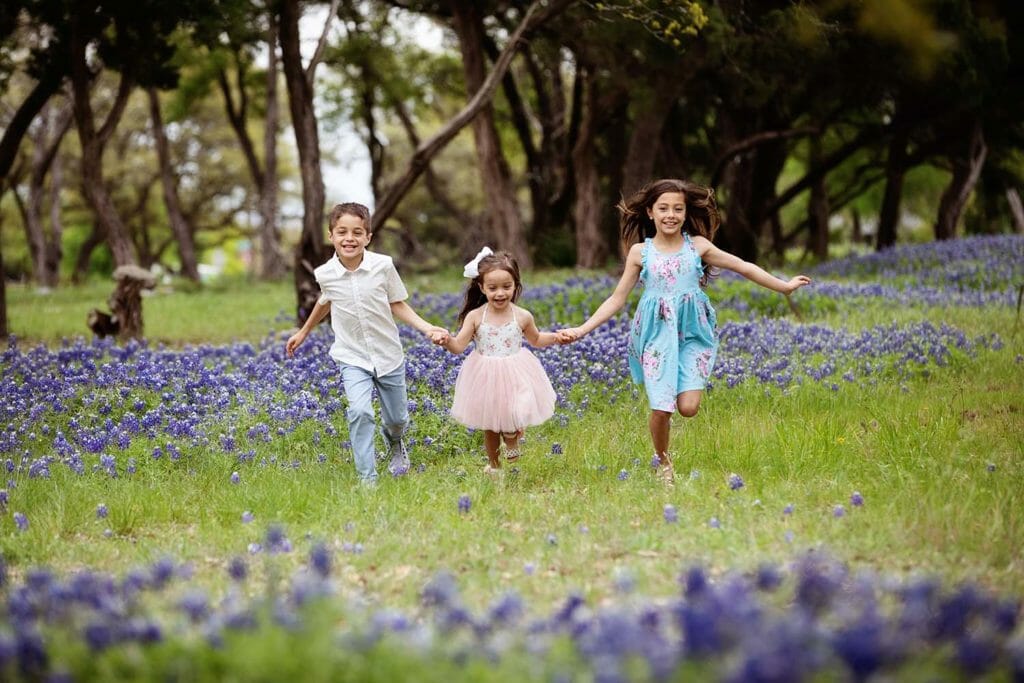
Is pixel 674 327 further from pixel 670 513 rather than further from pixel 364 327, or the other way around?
pixel 364 327

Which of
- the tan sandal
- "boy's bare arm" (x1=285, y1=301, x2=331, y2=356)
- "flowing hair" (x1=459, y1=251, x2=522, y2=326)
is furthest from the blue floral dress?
"boy's bare arm" (x1=285, y1=301, x2=331, y2=356)

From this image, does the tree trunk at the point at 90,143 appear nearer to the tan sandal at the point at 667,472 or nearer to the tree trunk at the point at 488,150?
the tree trunk at the point at 488,150

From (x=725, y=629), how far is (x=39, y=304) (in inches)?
786

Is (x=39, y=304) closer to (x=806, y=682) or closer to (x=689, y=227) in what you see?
(x=689, y=227)

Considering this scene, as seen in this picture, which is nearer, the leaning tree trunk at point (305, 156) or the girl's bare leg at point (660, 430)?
the girl's bare leg at point (660, 430)

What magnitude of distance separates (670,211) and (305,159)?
847cm

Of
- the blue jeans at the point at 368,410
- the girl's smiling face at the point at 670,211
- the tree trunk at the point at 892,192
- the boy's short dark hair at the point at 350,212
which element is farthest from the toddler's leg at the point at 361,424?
the tree trunk at the point at 892,192

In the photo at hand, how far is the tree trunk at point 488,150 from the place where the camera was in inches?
646

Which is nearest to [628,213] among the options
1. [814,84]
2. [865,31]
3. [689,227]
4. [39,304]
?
[689,227]

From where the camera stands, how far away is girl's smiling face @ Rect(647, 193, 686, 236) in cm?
605

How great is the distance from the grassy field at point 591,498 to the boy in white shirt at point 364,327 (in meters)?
0.33

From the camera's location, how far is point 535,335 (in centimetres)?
628

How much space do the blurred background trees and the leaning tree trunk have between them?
3 centimetres

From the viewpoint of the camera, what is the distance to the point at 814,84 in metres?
19.8
